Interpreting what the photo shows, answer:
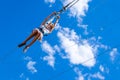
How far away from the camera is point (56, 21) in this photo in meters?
27.1

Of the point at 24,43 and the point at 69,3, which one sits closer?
the point at 69,3

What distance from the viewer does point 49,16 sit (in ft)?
87.6

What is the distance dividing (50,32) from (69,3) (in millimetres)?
3199

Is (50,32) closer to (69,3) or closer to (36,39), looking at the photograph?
(36,39)

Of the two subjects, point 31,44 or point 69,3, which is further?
point 31,44

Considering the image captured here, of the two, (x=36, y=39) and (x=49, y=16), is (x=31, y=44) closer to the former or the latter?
(x=36, y=39)

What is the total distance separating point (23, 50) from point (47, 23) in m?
2.35

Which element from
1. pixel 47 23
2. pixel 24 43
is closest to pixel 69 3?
pixel 47 23

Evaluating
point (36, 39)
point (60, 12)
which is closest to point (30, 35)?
point (36, 39)

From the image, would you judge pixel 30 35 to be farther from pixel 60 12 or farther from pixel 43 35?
pixel 60 12

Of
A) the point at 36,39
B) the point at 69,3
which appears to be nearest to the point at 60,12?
the point at 69,3

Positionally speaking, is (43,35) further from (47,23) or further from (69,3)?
(69,3)

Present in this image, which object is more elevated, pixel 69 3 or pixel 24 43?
pixel 24 43

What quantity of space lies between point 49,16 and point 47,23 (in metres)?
0.51
